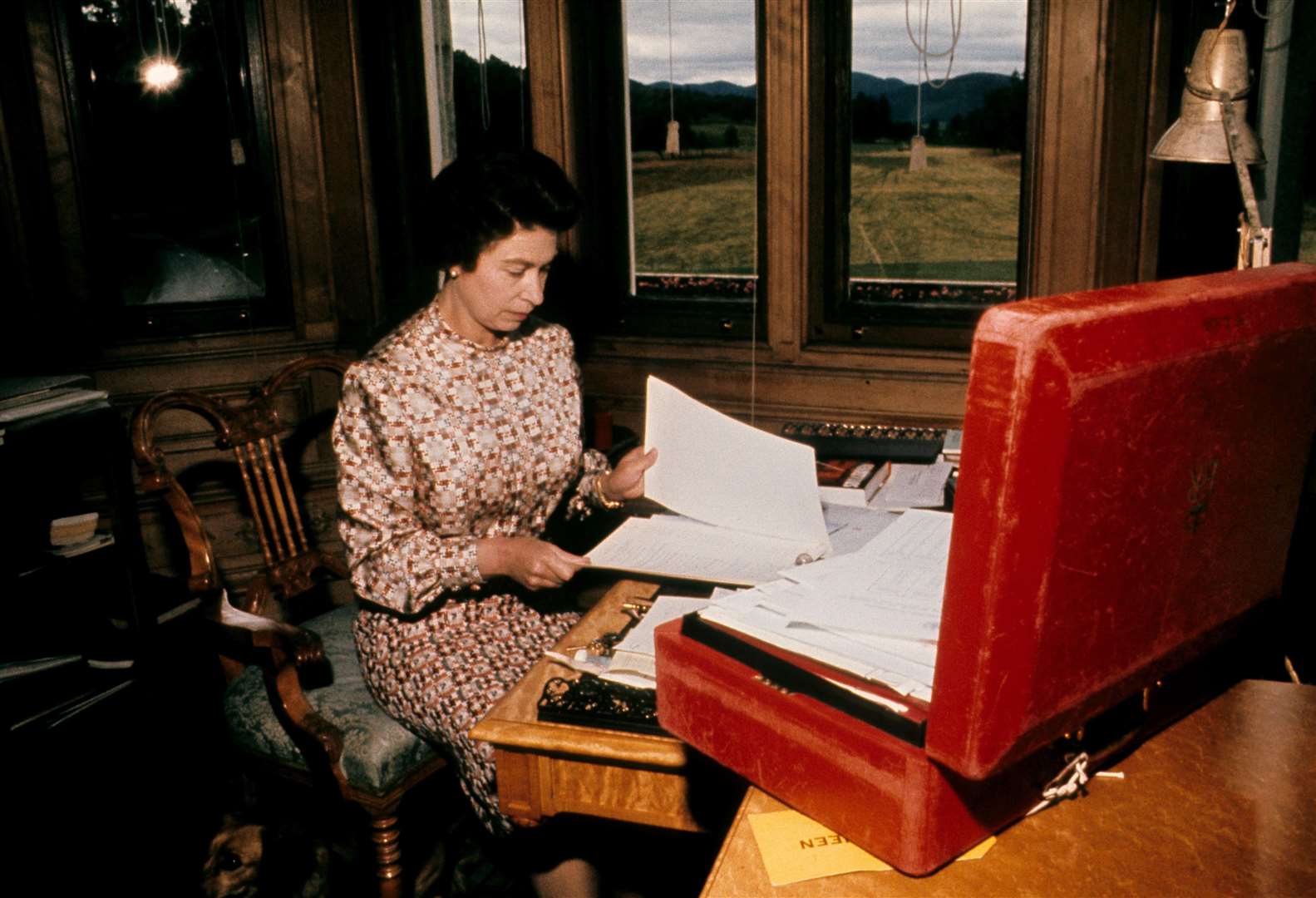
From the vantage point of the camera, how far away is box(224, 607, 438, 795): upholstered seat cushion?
1.95 metres

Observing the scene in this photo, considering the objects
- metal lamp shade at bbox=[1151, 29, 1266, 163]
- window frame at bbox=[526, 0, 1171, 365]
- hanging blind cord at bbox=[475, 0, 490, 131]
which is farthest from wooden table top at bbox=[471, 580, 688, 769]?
hanging blind cord at bbox=[475, 0, 490, 131]

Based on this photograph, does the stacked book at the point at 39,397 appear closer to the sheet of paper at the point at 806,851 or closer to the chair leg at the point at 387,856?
the chair leg at the point at 387,856

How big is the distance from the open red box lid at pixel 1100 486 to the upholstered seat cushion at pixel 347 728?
4.63 feet

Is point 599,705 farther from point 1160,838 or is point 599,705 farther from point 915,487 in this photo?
point 915,487

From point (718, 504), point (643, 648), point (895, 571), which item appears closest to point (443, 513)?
point (718, 504)

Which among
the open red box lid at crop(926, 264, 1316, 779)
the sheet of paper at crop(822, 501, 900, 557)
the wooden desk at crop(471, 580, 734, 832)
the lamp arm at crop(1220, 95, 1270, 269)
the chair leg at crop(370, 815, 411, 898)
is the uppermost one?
the lamp arm at crop(1220, 95, 1270, 269)

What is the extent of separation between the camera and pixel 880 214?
2.71m

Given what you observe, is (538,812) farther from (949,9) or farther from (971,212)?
(949,9)

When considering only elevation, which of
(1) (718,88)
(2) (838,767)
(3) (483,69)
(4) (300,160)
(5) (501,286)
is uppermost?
(3) (483,69)

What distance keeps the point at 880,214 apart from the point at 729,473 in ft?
4.08

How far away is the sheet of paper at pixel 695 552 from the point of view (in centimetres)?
156

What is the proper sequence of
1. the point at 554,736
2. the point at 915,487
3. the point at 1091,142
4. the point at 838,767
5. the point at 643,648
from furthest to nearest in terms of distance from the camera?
1. the point at 1091,142
2. the point at 915,487
3. the point at 643,648
4. the point at 554,736
5. the point at 838,767

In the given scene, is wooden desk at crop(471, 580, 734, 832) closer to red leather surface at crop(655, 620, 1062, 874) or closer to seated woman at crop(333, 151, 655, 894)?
red leather surface at crop(655, 620, 1062, 874)

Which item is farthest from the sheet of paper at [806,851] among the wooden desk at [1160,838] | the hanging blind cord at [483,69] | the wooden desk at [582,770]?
the hanging blind cord at [483,69]
